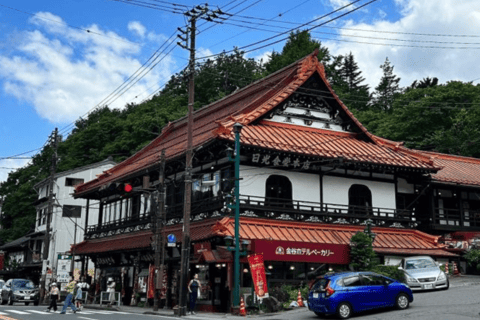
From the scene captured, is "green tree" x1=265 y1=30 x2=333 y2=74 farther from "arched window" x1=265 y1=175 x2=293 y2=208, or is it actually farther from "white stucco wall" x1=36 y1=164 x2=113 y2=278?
"arched window" x1=265 y1=175 x2=293 y2=208

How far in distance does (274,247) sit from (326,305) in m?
5.91

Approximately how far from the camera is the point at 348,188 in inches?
1202

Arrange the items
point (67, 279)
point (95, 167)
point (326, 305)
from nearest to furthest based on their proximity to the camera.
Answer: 1. point (326, 305)
2. point (67, 279)
3. point (95, 167)

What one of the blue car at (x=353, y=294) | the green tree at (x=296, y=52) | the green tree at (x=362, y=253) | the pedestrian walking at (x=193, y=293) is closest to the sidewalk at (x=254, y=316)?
the pedestrian walking at (x=193, y=293)

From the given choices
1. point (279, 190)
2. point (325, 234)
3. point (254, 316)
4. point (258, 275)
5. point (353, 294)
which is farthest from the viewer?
point (279, 190)

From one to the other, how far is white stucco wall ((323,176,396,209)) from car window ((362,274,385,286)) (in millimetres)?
9387

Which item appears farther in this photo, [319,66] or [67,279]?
[67,279]

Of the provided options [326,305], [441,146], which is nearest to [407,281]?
[326,305]

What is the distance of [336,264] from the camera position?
27.8m

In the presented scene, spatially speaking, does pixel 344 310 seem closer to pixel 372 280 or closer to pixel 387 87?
pixel 372 280

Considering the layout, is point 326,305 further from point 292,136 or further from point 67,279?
point 67,279

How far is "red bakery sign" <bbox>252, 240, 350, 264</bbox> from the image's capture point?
24812mm

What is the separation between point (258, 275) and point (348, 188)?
30.7 feet

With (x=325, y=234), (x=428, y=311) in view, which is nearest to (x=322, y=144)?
(x=325, y=234)
